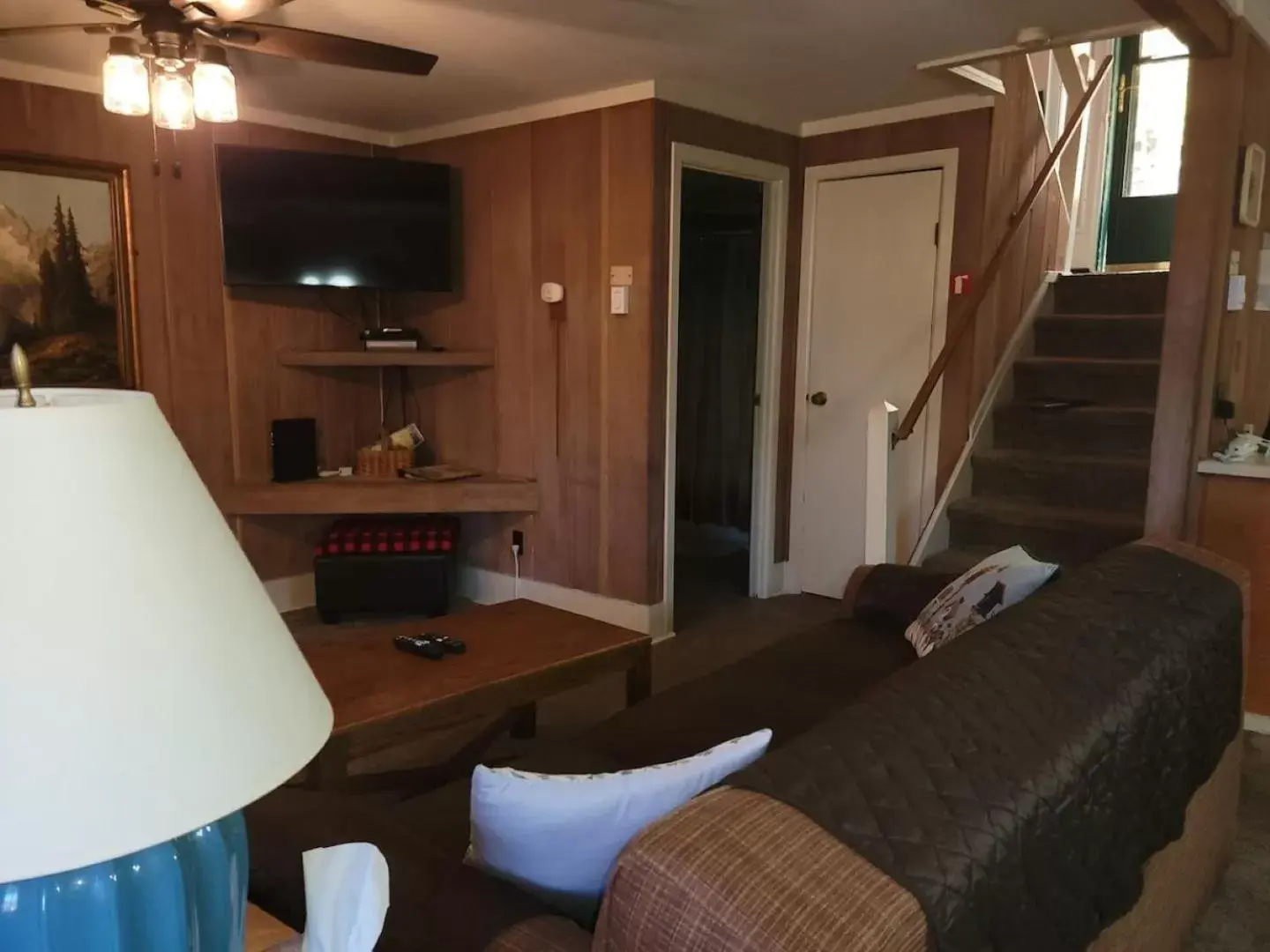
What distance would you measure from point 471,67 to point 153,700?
3440mm

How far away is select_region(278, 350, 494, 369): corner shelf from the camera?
175 inches

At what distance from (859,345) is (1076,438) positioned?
103 centimetres

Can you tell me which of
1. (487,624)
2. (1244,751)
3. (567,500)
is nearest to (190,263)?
(567,500)

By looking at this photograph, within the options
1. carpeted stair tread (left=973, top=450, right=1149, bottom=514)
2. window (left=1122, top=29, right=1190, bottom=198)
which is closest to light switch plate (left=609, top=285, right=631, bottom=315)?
carpeted stair tread (left=973, top=450, right=1149, bottom=514)

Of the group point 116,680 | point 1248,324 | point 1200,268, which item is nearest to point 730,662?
point 1200,268

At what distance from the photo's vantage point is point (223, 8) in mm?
2289

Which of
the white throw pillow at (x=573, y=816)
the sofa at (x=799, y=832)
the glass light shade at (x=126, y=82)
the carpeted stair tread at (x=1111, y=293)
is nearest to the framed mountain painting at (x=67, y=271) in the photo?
the glass light shade at (x=126, y=82)

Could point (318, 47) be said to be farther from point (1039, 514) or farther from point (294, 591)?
point (1039, 514)

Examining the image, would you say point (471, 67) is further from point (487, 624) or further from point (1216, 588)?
point (1216, 588)

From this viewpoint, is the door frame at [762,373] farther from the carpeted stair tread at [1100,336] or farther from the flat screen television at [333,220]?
the carpeted stair tread at [1100,336]

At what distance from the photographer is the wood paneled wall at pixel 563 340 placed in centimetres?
396

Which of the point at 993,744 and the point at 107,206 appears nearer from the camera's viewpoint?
the point at 993,744

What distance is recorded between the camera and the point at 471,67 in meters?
3.62

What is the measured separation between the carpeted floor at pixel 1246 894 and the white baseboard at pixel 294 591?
12.2ft
